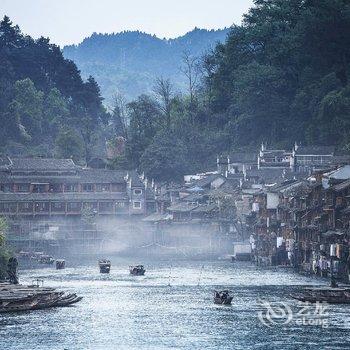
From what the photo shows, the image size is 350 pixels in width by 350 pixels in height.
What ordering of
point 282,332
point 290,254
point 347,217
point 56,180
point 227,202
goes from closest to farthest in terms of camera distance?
1. point 282,332
2. point 347,217
3. point 290,254
4. point 227,202
5. point 56,180

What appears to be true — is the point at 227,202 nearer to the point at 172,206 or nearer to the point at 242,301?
the point at 172,206

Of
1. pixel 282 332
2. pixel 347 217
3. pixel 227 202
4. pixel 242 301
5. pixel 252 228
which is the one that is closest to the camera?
pixel 282 332

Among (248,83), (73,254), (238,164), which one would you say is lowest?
(73,254)

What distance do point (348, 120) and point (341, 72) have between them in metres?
16.3

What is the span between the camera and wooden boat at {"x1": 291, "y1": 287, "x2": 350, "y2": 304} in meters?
90.2

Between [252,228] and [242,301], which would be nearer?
[242,301]

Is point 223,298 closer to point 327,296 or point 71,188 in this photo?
point 327,296

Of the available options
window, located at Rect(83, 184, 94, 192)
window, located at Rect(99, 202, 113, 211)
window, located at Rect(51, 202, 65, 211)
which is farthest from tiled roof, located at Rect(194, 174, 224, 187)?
window, located at Rect(51, 202, 65, 211)

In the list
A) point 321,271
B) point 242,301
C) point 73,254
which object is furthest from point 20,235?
point 242,301

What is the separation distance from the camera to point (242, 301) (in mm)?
97125

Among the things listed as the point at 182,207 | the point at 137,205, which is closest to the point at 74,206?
the point at 137,205

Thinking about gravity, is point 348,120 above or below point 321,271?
A: above

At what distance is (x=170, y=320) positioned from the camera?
85000 millimetres
